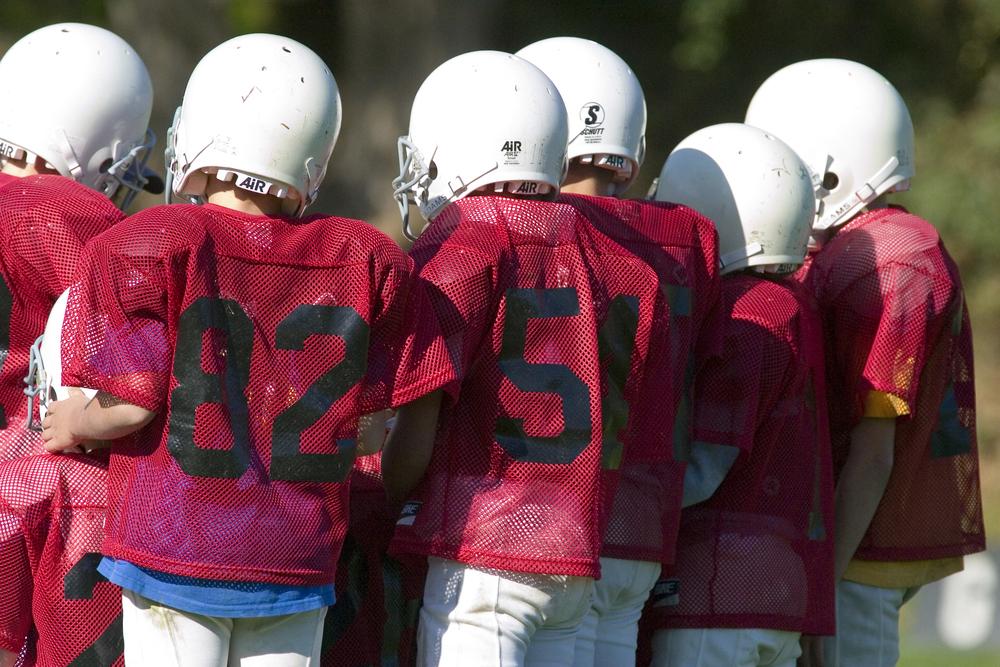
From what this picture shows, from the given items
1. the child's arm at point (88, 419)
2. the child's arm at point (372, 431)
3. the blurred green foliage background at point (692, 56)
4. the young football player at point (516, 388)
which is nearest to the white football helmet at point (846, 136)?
the young football player at point (516, 388)

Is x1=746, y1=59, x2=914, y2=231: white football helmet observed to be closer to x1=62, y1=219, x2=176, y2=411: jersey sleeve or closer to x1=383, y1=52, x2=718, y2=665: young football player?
x1=383, y1=52, x2=718, y2=665: young football player

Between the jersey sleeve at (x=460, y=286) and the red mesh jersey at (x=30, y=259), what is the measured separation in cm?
83

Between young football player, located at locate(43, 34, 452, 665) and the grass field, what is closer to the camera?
young football player, located at locate(43, 34, 452, 665)

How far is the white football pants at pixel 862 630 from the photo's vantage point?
4.52 m

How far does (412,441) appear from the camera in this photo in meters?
3.45

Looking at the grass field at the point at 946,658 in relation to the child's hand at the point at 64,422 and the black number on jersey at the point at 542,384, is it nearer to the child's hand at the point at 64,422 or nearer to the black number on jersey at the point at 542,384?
the black number on jersey at the point at 542,384

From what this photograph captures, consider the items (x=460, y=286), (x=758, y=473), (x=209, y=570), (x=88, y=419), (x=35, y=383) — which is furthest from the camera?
(x=758, y=473)

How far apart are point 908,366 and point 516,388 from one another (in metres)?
1.39

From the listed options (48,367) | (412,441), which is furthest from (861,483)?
(48,367)

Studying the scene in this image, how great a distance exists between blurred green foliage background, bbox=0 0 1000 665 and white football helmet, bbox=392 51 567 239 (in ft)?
33.3

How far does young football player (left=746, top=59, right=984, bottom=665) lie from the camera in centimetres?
434

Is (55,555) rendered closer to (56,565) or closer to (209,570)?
(56,565)

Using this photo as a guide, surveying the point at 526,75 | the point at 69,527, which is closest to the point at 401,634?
the point at 69,527

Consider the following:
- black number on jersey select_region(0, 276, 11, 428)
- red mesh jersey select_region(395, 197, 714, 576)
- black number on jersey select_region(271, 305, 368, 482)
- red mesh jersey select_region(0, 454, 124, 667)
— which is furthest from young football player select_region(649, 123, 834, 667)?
black number on jersey select_region(0, 276, 11, 428)
